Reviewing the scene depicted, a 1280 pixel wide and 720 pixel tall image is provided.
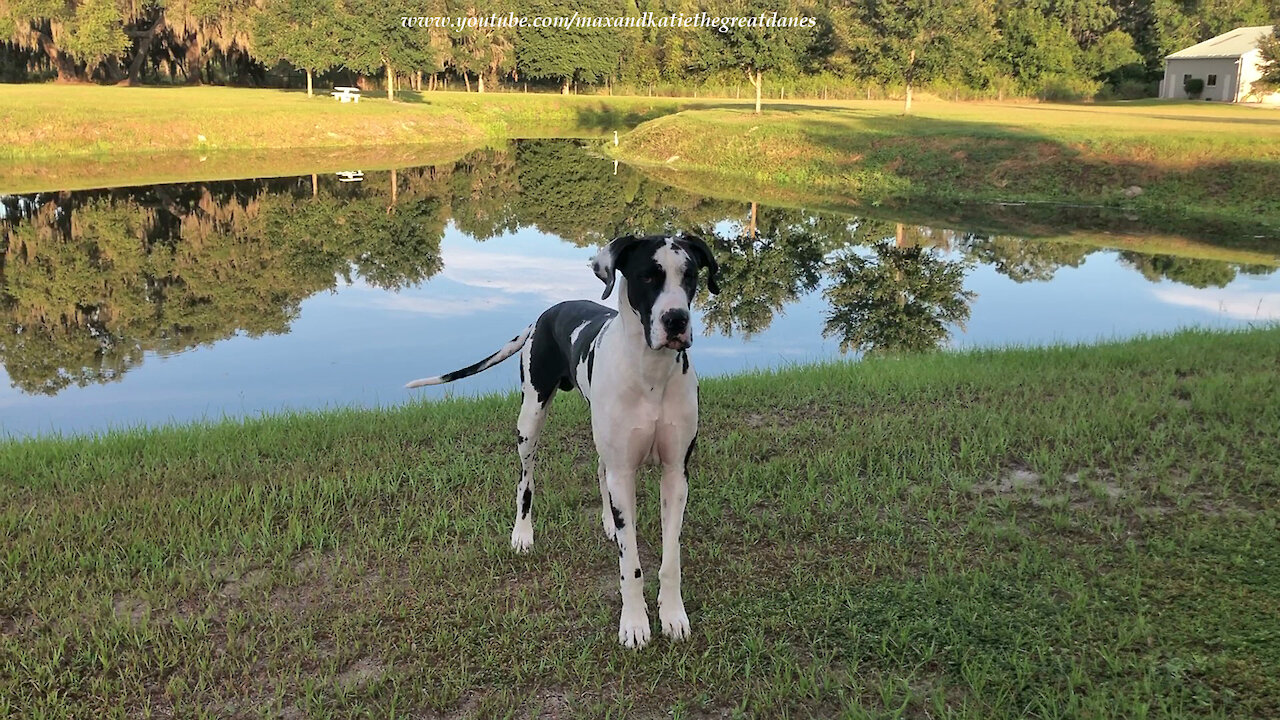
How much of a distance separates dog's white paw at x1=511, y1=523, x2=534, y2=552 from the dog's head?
1.84 meters

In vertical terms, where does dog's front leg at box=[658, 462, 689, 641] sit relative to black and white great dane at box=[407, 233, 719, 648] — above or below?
below

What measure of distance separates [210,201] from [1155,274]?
77.8 feet

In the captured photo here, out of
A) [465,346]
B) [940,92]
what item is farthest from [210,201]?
[940,92]

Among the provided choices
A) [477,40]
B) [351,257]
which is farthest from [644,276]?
[477,40]

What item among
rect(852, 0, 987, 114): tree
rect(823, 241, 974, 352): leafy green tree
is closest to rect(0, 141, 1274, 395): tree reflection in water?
rect(823, 241, 974, 352): leafy green tree

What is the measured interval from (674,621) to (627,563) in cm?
37

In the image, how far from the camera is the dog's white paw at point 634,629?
442 centimetres

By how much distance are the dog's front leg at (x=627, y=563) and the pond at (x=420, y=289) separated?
6.53 m

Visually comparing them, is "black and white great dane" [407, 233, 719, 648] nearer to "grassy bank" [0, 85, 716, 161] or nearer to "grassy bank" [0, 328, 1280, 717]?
"grassy bank" [0, 328, 1280, 717]

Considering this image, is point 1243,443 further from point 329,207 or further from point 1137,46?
point 1137,46

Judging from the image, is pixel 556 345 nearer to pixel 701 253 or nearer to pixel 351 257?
pixel 701 253

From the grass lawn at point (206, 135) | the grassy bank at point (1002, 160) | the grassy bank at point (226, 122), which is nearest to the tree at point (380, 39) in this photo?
the grassy bank at point (226, 122)

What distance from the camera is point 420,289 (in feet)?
60.3

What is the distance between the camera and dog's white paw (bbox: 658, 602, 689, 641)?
4500 millimetres
